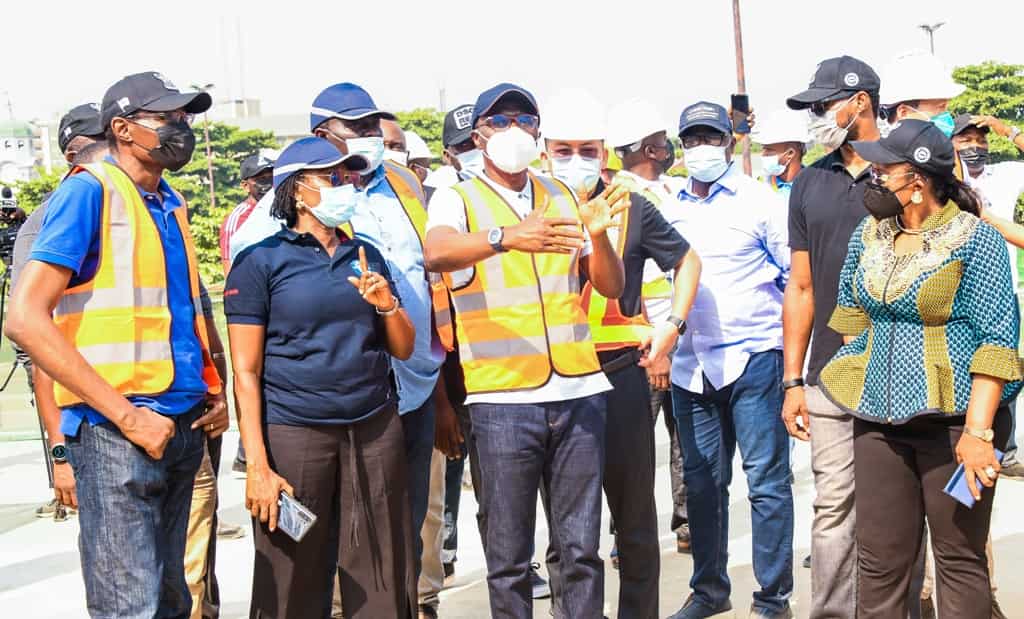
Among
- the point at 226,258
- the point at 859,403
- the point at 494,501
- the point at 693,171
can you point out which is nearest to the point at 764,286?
the point at 693,171

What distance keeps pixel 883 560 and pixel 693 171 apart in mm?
2192

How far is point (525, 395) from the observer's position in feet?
15.8

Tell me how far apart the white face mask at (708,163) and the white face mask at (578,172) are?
3.20 feet

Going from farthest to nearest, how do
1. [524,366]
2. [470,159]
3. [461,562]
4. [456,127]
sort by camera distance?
[456,127], [461,562], [470,159], [524,366]

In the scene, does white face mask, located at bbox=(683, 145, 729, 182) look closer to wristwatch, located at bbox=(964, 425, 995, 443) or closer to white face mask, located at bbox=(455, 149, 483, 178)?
white face mask, located at bbox=(455, 149, 483, 178)

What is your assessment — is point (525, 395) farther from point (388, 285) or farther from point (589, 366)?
point (388, 285)

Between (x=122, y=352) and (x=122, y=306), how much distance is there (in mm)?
140

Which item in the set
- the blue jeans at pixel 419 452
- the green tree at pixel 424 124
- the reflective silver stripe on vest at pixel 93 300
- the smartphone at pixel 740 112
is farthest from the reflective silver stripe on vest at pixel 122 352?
the green tree at pixel 424 124

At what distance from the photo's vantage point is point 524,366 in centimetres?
481

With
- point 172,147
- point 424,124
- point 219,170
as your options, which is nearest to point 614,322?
point 172,147

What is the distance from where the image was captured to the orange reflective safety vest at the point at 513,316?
15.8 feet

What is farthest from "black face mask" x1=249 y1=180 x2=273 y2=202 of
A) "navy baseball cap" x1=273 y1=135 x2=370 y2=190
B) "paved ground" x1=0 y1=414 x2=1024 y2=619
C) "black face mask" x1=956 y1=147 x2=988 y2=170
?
"black face mask" x1=956 y1=147 x2=988 y2=170

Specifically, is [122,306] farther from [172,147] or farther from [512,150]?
[512,150]

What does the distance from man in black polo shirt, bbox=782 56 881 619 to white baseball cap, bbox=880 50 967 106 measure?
0.35m
